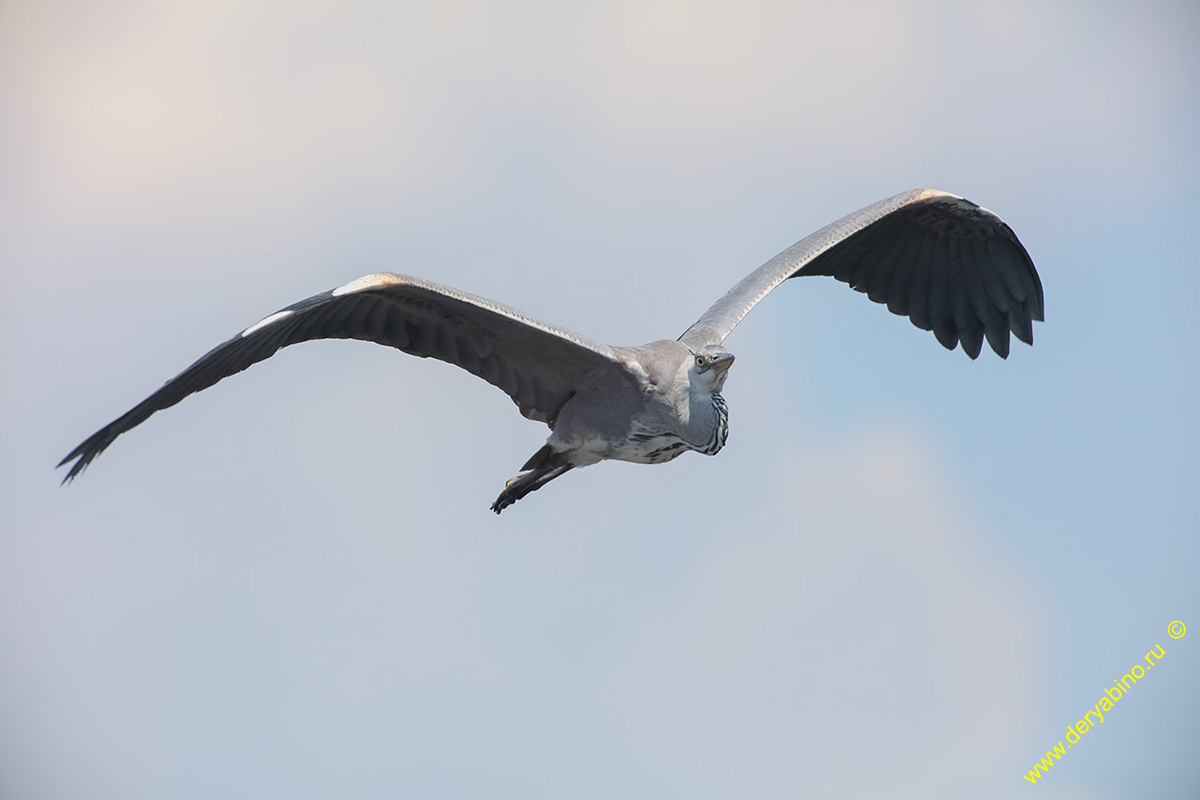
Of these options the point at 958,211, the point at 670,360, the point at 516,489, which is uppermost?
the point at 958,211

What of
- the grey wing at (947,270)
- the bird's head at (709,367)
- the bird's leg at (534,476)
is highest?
the grey wing at (947,270)

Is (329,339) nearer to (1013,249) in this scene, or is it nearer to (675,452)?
(675,452)

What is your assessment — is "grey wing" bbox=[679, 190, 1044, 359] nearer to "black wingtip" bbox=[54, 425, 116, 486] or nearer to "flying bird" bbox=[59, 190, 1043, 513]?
"flying bird" bbox=[59, 190, 1043, 513]

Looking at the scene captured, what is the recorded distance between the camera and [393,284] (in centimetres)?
914

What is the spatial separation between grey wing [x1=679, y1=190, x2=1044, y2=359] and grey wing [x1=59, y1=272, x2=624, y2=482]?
12.1ft

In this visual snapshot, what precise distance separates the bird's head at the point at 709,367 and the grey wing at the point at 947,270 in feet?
10.4

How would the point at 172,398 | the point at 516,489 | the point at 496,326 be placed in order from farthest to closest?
1. the point at 516,489
2. the point at 496,326
3. the point at 172,398

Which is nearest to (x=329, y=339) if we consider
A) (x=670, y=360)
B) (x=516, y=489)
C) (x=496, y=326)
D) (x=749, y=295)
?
(x=496, y=326)

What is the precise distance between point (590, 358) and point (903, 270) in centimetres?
484

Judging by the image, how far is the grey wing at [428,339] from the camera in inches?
344

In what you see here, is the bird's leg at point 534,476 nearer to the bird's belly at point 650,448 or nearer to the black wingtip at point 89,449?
the bird's belly at point 650,448

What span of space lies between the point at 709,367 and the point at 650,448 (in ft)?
3.03

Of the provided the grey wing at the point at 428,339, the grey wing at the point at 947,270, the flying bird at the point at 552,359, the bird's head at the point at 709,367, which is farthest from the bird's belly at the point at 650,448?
the grey wing at the point at 947,270

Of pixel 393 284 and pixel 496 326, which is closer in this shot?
pixel 393 284
